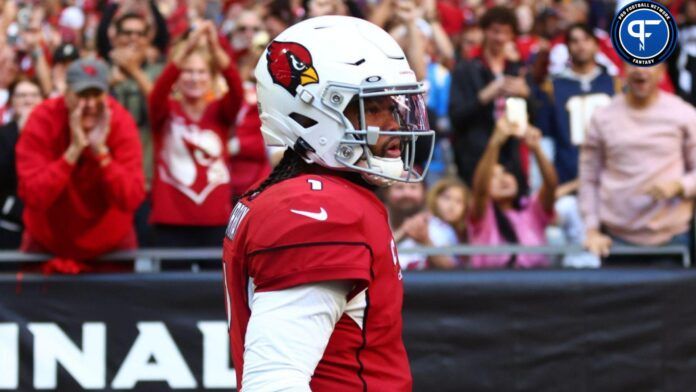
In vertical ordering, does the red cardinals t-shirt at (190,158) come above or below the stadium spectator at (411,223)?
above

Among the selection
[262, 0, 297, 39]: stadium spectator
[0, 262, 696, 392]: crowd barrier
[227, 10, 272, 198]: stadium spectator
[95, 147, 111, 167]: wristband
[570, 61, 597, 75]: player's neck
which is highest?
[262, 0, 297, 39]: stadium spectator

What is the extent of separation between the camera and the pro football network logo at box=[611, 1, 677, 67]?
4691mm

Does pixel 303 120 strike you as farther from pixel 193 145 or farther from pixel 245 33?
pixel 245 33

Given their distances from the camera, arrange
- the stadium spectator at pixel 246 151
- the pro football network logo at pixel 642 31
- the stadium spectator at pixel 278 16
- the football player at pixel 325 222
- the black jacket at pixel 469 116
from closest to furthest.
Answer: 1. the football player at pixel 325 222
2. the pro football network logo at pixel 642 31
3. the stadium spectator at pixel 246 151
4. the black jacket at pixel 469 116
5. the stadium spectator at pixel 278 16

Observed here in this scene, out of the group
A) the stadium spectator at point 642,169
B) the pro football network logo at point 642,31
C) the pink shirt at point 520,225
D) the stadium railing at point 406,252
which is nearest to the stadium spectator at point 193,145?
the stadium railing at point 406,252

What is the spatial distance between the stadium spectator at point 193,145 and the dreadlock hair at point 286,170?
378cm

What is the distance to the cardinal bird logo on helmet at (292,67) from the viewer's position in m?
3.18

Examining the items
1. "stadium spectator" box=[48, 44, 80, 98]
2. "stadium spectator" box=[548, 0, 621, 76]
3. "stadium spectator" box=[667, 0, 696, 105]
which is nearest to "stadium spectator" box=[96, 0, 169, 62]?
"stadium spectator" box=[48, 44, 80, 98]

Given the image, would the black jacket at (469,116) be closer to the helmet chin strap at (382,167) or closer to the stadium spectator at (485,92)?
the stadium spectator at (485,92)

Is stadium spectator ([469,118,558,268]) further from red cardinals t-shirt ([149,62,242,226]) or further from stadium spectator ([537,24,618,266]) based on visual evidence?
red cardinals t-shirt ([149,62,242,226])

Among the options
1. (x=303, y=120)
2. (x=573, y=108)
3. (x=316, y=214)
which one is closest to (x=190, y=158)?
(x=573, y=108)

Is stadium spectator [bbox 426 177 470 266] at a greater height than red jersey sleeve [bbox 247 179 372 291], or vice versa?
red jersey sleeve [bbox 247 179 372 291]

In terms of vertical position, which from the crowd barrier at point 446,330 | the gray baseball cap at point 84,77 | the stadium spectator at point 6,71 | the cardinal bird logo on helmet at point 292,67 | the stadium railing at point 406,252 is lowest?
the crowd barrier at point 446,330

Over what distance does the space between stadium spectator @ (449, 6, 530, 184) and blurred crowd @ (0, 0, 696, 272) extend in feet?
0.03
